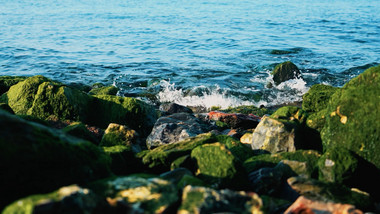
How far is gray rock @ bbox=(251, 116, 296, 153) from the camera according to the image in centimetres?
530

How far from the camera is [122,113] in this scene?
24.0ft

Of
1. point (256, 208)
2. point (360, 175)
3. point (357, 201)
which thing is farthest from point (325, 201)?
point (360, 175)

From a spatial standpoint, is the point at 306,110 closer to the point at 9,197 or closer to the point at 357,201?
the point at 357,201

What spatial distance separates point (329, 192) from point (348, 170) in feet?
2.36

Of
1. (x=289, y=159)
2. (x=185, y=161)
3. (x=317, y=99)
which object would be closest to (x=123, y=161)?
(x=185, y=161)

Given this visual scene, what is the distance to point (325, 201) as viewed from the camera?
3.44 meters

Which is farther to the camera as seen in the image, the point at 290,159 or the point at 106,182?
the point at 290,159

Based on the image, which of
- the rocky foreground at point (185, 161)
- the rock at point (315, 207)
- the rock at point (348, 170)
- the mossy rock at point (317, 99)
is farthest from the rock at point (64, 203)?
the mossy rock at point (317, 99)

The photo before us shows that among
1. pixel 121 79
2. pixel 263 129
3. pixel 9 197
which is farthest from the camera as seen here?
pixel 121 79

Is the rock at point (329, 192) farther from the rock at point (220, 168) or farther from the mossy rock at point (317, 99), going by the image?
the mossy rock at point (317, 99)

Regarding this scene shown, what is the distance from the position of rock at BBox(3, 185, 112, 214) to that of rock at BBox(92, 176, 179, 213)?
0.17 m

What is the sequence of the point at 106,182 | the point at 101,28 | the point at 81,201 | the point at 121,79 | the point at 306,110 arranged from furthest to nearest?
the point at 101,28
the point at 121,79
the point at 306,110
the point at 106,182
the point at 81,201

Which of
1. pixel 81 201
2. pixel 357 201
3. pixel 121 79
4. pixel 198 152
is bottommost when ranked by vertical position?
pixel 121 79

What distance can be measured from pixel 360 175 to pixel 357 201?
0.68 m
